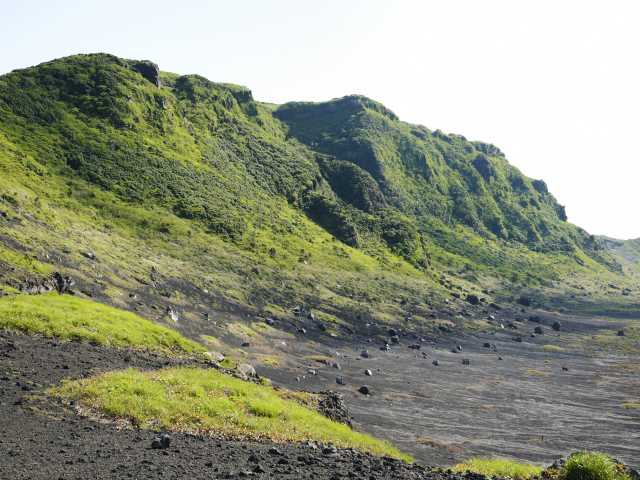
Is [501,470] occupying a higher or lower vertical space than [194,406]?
lower

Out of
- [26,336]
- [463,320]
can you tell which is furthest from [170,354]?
[463,320]

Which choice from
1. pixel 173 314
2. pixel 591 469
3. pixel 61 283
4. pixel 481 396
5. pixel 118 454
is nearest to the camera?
pixel 118 454

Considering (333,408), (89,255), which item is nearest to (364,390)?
(333,408)

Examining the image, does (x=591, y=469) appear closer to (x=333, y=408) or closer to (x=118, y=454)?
(x=118, y=454)

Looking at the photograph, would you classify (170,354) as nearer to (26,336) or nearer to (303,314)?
(26,336)

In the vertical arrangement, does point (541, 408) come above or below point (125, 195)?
below

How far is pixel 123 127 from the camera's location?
184125mm

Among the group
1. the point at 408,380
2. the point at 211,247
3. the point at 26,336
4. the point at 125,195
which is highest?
the point at 125,195

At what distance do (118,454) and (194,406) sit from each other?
773 cm

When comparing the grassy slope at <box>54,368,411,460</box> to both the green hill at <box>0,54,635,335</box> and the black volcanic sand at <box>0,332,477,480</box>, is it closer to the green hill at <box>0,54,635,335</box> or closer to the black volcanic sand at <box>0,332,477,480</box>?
the black volcanic sand at <box>0,332,477,480</box>

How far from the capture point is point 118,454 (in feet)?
69.7

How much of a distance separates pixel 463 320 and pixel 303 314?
222 ft

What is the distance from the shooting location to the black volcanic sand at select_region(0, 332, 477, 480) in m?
19.4

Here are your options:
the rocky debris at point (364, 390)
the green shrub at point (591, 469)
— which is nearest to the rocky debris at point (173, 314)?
the rocky debris at point (364, 390)
